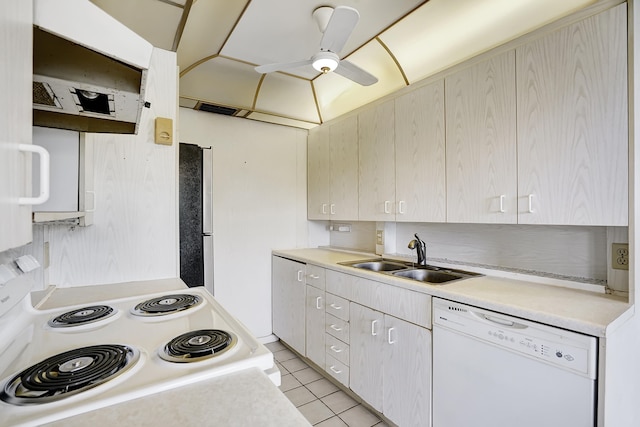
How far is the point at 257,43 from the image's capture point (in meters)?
2.31

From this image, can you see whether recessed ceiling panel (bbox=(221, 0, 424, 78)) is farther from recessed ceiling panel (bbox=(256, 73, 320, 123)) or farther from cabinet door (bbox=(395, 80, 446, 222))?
cabinet door (bbox=(395, 80, 446, 222))

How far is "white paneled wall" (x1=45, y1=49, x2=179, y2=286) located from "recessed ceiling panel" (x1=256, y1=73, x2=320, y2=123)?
1186 mm

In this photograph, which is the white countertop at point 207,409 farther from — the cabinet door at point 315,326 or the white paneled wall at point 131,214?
the cabinet door at point 315,326

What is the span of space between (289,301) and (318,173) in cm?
139

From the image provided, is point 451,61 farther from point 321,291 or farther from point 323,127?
point 321,291

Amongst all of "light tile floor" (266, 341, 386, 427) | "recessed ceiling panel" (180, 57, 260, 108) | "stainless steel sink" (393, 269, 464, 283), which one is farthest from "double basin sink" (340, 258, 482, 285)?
"recessed ceiling panel" (180, 57, 260, 108)

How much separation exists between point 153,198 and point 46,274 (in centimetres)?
62

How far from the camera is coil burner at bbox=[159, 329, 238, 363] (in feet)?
2.78

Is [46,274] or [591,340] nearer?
[591,340]

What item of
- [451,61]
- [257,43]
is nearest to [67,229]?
[257,43]

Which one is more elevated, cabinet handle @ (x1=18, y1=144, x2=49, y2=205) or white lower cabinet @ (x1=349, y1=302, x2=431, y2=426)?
cabinet handle @ (x1=18, y1=144, x2=49, y2=205)

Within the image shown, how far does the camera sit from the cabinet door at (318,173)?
10.7 feet

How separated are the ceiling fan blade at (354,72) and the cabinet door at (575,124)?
2.78 ft

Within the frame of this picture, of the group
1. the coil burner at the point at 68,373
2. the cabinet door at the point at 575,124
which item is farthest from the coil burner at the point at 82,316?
the cabinet door at the point at 575,124
